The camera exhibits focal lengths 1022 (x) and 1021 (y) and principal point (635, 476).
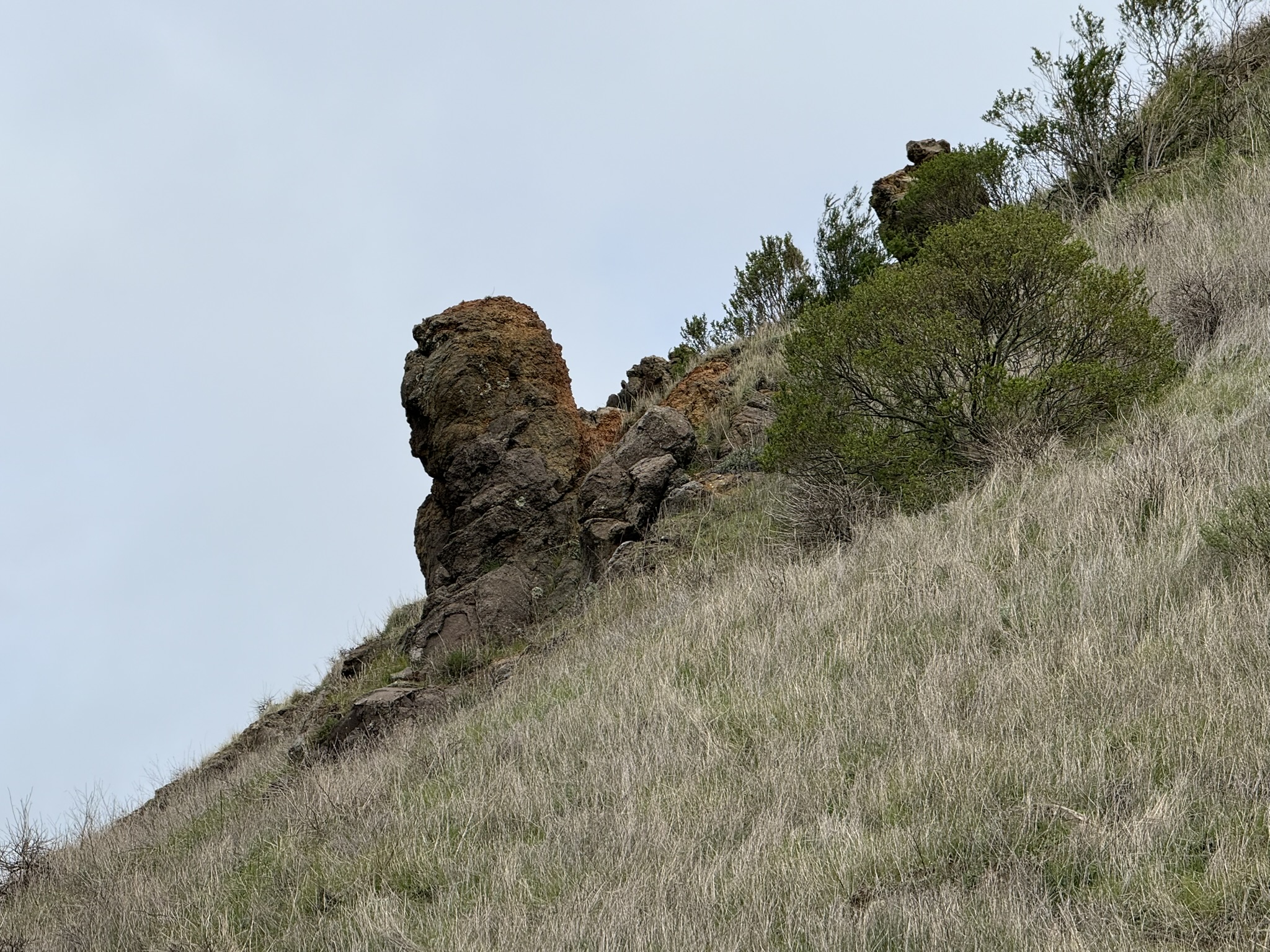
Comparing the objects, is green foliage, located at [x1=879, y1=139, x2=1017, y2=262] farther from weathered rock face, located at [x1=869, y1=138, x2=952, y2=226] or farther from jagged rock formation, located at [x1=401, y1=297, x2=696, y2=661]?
jagged rock formation, located at [x1=401, y1=297, x2=696, y2=661]

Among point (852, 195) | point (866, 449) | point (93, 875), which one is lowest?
point (93, 875)

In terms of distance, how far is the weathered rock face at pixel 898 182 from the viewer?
18.0 metres

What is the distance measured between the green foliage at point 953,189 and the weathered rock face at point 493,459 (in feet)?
21.8

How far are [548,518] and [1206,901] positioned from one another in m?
9.37

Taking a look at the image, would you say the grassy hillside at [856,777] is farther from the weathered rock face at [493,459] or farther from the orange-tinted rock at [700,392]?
the orange-tinted rock at [700,392]

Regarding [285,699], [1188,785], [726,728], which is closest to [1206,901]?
[1188,785]

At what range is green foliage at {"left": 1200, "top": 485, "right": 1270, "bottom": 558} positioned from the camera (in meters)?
4.85

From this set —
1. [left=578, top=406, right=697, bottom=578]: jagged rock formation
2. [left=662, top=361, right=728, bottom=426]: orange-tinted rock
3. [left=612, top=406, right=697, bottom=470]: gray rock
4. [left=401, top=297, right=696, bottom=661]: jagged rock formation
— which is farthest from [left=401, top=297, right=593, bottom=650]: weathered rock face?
[left=662, top=361, right=728, bottom=426]: orange-tinted rock

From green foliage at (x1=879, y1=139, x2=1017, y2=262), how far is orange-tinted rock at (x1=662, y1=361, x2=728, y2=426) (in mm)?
3684

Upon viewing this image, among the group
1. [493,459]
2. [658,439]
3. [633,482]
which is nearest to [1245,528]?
[633,482]

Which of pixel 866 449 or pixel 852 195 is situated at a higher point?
pixel 852 195

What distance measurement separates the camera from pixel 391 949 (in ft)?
11.8

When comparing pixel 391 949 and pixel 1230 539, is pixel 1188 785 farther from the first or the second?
Answer: pixel 391 949

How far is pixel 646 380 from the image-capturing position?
16906mm
